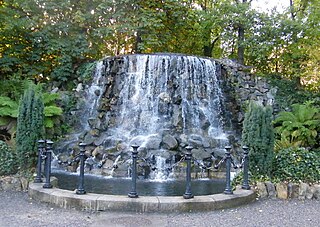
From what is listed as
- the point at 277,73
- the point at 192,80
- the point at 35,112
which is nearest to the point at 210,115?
the point at 192,80

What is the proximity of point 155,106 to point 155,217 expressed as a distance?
7394 millimetres

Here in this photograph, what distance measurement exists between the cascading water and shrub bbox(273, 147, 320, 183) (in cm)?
276

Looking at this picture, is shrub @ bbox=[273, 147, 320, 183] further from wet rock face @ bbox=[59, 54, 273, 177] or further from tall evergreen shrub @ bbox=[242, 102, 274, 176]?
wet rock face @ bbox=[59, 54, 273, 177]

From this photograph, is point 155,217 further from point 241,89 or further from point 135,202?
point 241,89

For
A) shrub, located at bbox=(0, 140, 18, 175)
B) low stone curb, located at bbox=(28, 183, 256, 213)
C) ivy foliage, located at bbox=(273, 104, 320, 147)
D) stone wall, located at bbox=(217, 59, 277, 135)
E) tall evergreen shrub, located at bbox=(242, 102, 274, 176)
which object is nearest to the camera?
low stone curb, located at bbox=(28, 183, 256, 213)

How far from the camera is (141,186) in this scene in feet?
26.1

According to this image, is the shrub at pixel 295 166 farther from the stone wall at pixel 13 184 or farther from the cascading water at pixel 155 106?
the stone wall at pixel 13 184

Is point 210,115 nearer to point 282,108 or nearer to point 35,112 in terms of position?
point 282,108

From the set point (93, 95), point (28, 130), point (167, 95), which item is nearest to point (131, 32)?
point (93, 95)

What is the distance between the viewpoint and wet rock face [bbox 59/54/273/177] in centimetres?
1133

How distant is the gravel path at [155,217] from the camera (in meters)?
5.02

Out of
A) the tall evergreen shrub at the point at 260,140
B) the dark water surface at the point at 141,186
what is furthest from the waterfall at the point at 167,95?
the tall evergreen shrub at the point at 260,140

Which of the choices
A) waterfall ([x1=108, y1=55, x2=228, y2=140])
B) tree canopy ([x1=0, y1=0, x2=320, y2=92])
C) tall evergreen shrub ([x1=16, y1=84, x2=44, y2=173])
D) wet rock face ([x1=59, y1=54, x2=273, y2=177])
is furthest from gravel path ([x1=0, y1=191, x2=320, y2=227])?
tree canopy ([x1=0, y1=0, x2=320, y2=92])

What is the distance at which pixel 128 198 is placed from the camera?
19.0 ft
